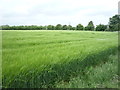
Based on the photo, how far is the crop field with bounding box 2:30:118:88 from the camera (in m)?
1.84

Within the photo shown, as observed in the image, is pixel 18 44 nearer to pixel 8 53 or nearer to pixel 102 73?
pixel 8 53

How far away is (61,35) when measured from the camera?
2971 millimetres

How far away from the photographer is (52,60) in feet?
7.70

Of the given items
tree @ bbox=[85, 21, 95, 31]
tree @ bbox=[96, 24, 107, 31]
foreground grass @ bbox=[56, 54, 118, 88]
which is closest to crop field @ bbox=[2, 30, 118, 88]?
foreground grass @ bbox=[56, 54, 118, 88]

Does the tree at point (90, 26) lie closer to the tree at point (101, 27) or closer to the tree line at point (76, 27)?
the tree line at point (76, 27)

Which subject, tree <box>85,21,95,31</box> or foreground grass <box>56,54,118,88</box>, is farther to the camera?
tree <box>85,21,95,31</box>

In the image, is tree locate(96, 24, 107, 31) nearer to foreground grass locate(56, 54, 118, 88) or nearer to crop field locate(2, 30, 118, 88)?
crop field locate(2, 30, 118, 88)

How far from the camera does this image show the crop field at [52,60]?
184 centimetres

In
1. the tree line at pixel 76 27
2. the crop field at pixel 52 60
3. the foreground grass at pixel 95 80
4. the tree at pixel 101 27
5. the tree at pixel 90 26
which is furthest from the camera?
the tree at pixel 101 27

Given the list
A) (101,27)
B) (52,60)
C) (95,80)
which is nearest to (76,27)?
(101,27)

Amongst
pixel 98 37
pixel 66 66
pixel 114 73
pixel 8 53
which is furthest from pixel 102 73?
pixel 8 53

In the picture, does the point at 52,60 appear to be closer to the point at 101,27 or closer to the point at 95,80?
the point at 95,80

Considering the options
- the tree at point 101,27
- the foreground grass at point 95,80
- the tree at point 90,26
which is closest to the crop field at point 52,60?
the foreground grass at point 95,80

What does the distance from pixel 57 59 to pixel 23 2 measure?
0.96m
